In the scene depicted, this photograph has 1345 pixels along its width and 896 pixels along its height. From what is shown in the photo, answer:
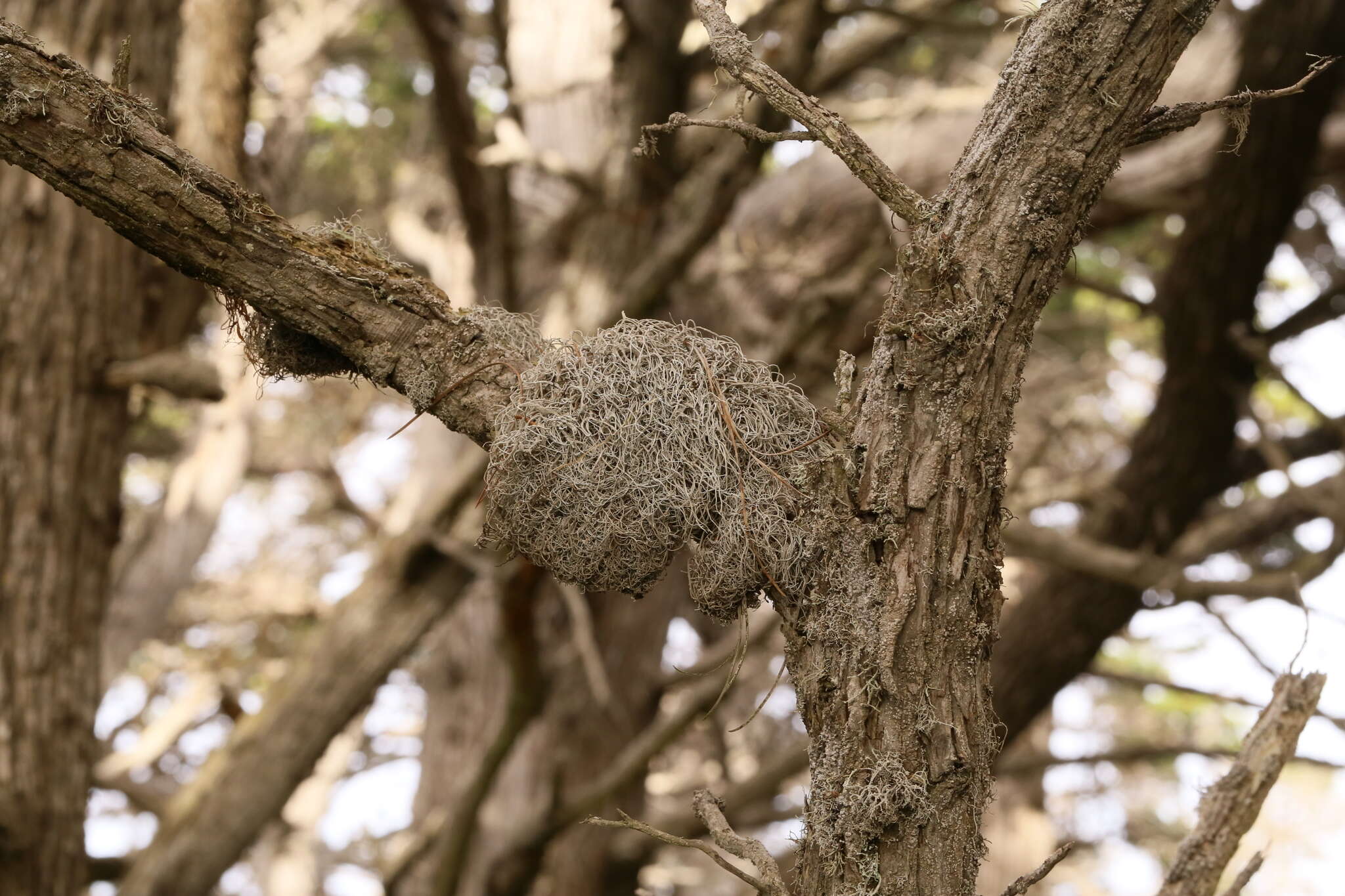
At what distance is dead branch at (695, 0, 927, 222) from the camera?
1.51m

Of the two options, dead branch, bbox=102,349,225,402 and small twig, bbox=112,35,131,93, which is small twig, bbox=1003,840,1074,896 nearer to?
small twig, bbox=112,35,131,93

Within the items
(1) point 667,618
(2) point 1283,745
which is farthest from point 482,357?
(1) point 667,618

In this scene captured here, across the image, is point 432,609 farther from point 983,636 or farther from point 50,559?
point 983,636

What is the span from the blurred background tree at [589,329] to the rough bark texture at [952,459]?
0.31 m

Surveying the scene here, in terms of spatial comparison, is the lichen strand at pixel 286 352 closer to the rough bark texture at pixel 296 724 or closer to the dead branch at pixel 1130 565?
the rough bark texture at pixel 296 724

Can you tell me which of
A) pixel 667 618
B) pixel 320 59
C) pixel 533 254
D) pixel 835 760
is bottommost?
pixel 835 760

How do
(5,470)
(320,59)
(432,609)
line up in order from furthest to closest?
(320,59), (432,609), (5,470)

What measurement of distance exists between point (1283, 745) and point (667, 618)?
3.80 m

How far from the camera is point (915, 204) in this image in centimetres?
151

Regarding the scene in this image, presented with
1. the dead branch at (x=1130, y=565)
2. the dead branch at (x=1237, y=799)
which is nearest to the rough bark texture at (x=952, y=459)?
the dead branch at (x=1237, y=799)

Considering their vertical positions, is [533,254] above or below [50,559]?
above

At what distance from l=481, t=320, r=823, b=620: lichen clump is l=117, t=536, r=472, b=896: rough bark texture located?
6.92 feet

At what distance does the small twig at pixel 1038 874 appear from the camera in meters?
1.49

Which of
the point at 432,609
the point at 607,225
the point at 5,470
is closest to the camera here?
the point at 5,470
